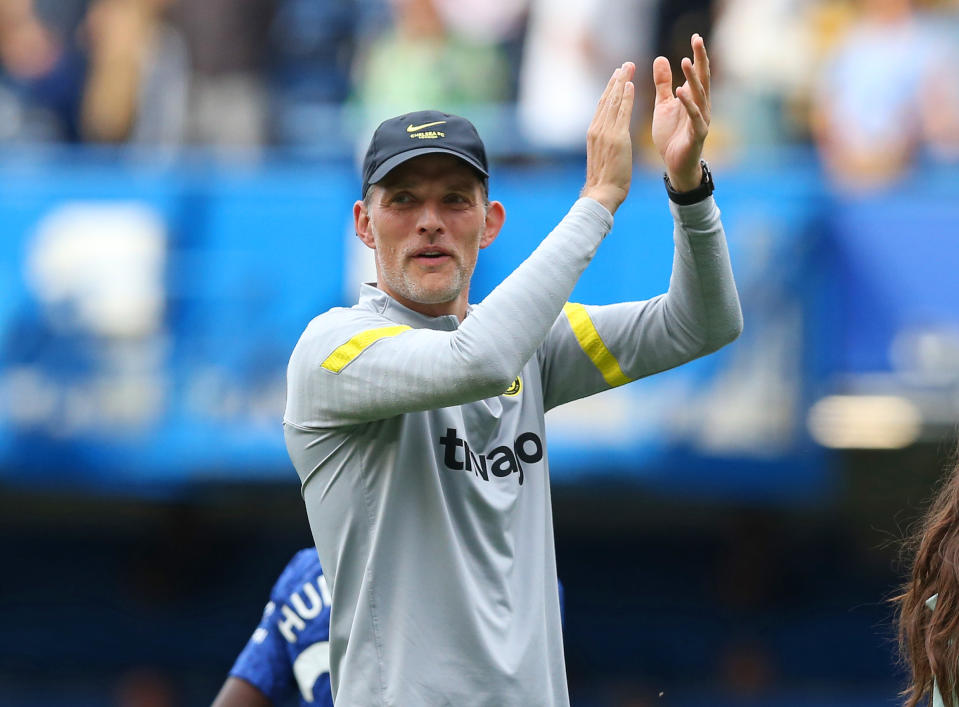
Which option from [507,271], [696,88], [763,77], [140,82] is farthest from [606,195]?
[140,82]

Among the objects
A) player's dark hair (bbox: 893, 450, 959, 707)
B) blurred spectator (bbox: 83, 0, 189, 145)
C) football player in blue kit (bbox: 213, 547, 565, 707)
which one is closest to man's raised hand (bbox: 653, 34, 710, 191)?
player's dark hair (bbox: 893, 450, 959, 707)

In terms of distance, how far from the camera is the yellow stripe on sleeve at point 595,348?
10.3 ft

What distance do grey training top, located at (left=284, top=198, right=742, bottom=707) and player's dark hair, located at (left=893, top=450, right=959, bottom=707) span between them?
2.26ft

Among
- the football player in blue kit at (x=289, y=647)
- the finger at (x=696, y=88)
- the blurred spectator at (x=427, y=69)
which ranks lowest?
the football player in blue kit at (x=289, y=647)

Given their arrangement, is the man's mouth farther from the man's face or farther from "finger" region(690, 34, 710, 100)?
"finger" region(690, 34, 710, 100)

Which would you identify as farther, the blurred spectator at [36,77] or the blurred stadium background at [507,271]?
the blurred spectator at [36,77]

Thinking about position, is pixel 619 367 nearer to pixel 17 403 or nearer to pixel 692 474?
pixel 692 474

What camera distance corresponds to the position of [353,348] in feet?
9.16

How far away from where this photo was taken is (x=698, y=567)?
→ 36.6 ft

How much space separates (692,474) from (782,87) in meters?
2.47

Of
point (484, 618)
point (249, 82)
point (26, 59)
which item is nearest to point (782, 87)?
point (249, 82)

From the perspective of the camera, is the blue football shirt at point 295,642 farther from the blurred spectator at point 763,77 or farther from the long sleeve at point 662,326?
the blurred spectator at point 763,77

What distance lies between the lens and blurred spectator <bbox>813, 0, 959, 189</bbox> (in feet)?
27.9

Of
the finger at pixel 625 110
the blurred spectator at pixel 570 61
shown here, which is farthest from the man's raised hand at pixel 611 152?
the blurred spectator at pixel 570 61
